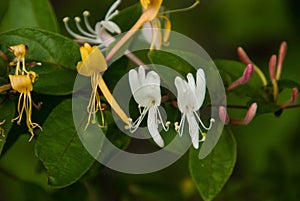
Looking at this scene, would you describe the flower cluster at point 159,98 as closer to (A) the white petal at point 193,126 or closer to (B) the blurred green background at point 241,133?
(A) the white petal at point 193,126

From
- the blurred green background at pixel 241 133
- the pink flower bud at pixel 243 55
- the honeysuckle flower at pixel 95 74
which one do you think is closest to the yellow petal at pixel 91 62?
the honeysuckle flower at pixel 95 74

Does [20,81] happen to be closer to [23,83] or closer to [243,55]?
[23,83]

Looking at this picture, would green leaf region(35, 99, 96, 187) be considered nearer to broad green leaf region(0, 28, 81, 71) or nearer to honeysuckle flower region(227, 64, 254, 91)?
broad green leaf region(0, 28, 81, 71)

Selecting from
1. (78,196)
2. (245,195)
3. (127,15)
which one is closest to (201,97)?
(127,15)

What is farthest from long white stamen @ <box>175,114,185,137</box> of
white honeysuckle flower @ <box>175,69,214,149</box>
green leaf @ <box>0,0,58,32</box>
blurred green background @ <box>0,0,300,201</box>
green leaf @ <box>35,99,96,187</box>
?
blurred green background @ <box>0,0,300,201</box>

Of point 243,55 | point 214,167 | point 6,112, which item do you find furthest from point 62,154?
point 243,55
